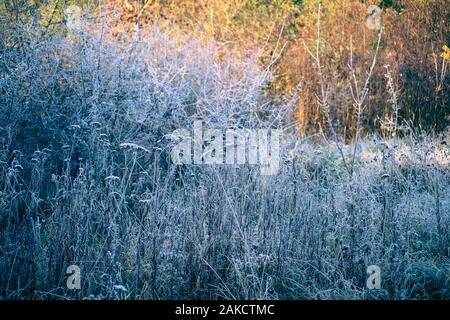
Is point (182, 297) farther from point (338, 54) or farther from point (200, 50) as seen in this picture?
point (338, 54)

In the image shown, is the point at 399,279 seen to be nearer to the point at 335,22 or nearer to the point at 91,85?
the point at 91,85

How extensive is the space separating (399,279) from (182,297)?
132 centimetres

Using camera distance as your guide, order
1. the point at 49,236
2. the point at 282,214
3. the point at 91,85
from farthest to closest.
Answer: the point at 91,85, the point at 282,214, the point at 49,236

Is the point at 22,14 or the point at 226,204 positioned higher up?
the point at 22,14

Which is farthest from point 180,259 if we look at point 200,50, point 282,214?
point 200,50

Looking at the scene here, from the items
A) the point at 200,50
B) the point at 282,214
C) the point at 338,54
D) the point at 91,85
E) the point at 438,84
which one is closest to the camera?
the point at 282,214

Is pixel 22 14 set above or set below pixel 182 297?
above

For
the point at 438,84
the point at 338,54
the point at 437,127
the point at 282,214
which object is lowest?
the point at 282,214

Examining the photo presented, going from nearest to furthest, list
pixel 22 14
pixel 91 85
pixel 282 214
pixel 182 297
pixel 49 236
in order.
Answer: pixel 182 297 < pixel 49 236 < pixel 282 214 < pixel 91 85 < pixel 22 14

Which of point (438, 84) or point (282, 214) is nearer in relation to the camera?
point (282, 214)

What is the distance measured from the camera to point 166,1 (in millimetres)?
9773

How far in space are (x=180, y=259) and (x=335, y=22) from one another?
6.58 metres

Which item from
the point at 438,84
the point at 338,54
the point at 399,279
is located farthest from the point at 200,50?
the point at 399,279

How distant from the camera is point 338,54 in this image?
8727 mm
